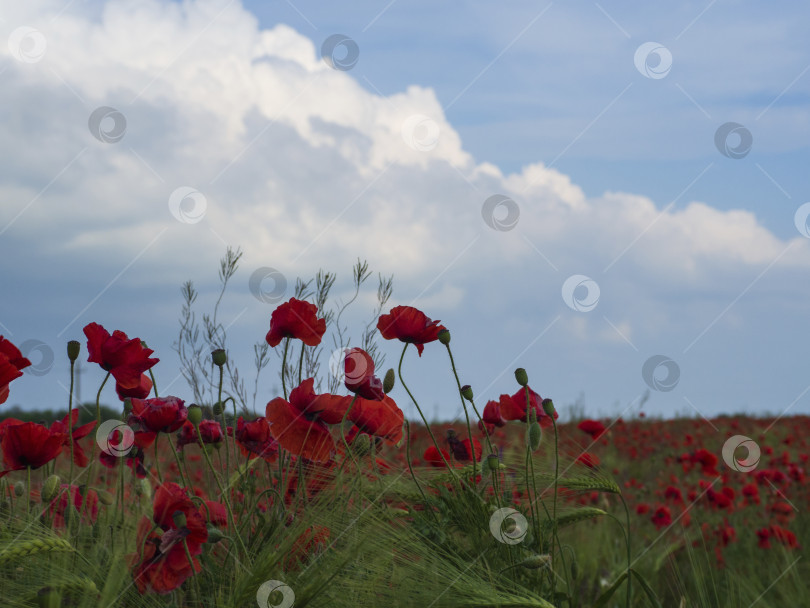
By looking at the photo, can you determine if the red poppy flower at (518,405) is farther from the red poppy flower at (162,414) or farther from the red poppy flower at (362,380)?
the red poppy flower at (162,414)

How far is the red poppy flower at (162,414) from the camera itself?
1898 mm

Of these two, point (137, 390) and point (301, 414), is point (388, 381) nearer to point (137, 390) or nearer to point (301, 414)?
point (301, 414)

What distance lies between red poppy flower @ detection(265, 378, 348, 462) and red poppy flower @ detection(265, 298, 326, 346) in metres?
0.22

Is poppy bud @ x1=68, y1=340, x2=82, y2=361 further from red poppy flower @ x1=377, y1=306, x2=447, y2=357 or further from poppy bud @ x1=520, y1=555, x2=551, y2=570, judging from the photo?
poppy bud @ x1=520, y1=555, x2=551, y2=570

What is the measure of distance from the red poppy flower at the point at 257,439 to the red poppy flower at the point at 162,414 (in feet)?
0.62

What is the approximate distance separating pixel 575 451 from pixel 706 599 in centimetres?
57

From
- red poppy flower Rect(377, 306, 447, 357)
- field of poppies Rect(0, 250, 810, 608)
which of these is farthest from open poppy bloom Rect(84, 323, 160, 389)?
red poppy flower Rect(377, 306, 447, 357)

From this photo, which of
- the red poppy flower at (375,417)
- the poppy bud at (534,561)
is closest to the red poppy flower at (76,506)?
the red poppy flower at (375,417)

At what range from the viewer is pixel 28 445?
185 cm

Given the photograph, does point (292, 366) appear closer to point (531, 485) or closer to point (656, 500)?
point (531, 485)

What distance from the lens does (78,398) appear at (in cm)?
220

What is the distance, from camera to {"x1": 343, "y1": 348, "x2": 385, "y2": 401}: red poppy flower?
1.82 m

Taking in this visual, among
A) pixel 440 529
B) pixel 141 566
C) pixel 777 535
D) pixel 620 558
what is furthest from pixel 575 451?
pixel 777 535

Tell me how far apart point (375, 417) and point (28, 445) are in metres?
0.87
